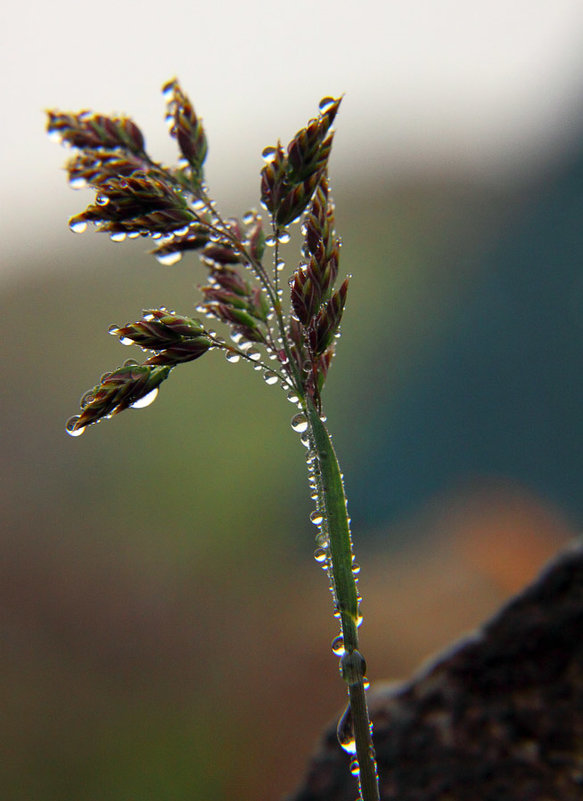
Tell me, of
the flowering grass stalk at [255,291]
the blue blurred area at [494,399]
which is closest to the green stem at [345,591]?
the flowering grass stalk at [255,291]

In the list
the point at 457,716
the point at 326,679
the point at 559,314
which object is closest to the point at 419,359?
the point at 559,314

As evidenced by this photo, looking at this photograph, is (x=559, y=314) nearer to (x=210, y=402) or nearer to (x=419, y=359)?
(x=419, y=359)

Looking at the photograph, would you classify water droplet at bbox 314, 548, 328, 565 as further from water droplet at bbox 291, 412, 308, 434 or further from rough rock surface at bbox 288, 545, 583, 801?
rough rock surface at bbox 288, 545, 583, 801

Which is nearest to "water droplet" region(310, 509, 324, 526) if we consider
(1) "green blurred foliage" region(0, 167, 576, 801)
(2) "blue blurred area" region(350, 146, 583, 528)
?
(1) "green blurred foliage" region(0, 167, 576, 801)

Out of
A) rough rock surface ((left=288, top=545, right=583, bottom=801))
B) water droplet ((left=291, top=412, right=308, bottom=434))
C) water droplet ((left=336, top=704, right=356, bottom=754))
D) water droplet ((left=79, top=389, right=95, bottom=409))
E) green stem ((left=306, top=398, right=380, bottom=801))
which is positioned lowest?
rough rock surface ((left=288, top=545, right=583, bottom=801))

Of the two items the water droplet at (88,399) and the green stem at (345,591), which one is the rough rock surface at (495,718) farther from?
the water droplet at (88,399)

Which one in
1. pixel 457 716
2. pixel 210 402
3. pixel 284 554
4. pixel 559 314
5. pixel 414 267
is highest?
pixel 414 267
